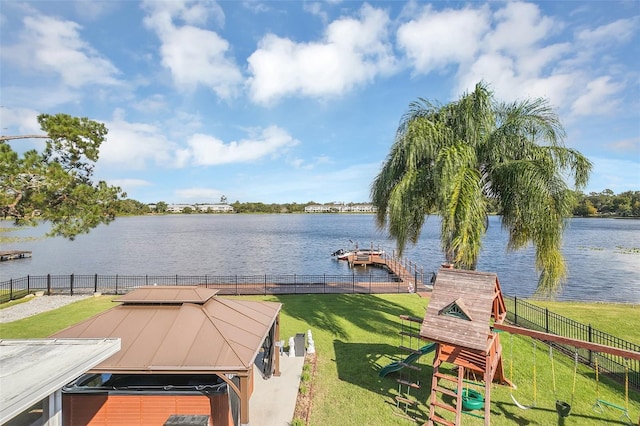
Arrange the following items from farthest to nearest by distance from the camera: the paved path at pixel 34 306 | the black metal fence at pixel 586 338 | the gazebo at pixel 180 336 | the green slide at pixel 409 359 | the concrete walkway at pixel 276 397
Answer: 1. the paved path at pixel 34 306
2. the black metal fence at pixel 586 338
3. the green slide at pixel 409 359
4. the concrete walkway at pixel 276 397
5. the gazebo at pixel 180 336

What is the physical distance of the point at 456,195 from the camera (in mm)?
11180

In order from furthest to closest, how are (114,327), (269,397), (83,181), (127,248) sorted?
(127,248) < (83,181) < (269,397) < (114,327)

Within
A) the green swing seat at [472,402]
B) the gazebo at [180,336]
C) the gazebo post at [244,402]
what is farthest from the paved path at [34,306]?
the green swing seat at [472,402]

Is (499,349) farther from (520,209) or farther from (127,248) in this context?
(127,248)

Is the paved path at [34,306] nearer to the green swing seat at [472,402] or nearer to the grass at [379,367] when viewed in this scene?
the grass at [379,367]

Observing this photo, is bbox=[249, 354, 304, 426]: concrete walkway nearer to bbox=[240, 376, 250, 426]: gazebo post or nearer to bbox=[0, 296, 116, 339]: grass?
bbox=[240, 376, 250, 426]: gazebo post

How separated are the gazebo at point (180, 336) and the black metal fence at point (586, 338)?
9.19 metres

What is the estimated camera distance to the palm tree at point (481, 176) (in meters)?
11.4

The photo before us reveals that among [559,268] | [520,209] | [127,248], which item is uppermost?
[520,209]

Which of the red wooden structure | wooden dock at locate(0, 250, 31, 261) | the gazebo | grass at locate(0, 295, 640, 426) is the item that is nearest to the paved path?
grass at locate(0, 295, 640, 426)

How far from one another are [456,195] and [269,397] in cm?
852

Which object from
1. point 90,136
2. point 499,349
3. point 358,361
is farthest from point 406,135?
point 90,136

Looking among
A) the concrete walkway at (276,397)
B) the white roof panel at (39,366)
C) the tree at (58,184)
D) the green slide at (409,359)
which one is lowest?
the concrete walkway at (276,397)

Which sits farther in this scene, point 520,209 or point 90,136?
point 90,136
